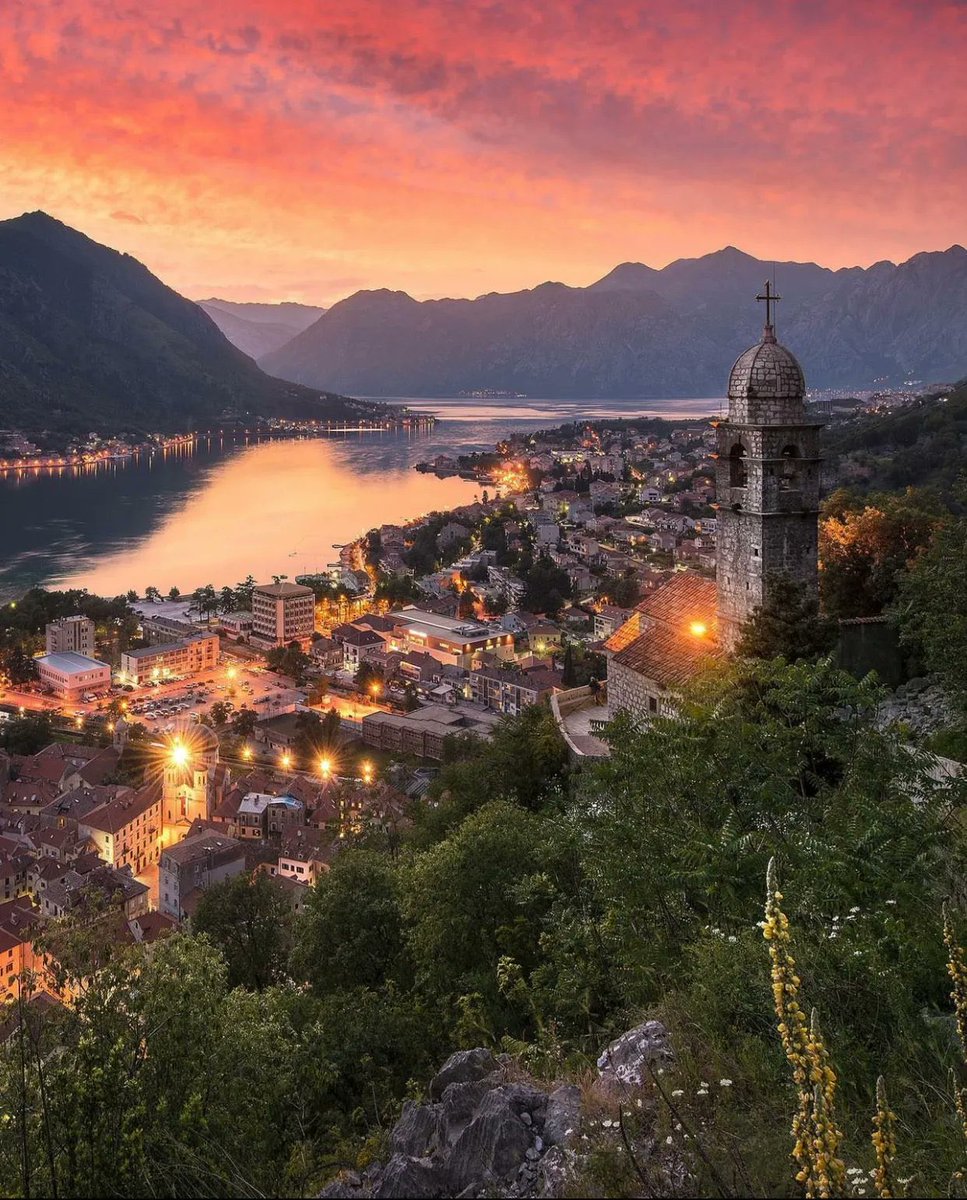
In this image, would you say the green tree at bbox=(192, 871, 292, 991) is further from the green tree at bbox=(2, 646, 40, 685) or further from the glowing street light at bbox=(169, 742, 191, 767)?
the green tree at bbox=(2, 646, 40, 685)

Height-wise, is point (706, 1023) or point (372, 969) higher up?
point (706, 1023)

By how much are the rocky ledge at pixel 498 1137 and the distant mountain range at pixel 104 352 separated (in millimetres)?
112829

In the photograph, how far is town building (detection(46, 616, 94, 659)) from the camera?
109ft

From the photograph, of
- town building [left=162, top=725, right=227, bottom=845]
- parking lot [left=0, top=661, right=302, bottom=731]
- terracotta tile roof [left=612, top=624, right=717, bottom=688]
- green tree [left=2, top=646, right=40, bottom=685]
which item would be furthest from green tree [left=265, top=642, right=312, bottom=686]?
terracotta tile roof [left=612, top=624, right=717, bottom=688]

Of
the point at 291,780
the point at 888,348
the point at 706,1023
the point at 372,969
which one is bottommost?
the point at 291,780

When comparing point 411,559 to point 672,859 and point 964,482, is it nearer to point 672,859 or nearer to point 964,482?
point 964,482

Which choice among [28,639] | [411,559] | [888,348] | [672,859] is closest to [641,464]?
[411,559]

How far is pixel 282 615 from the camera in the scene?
3716cm

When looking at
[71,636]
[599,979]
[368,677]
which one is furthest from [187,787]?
[599,979]

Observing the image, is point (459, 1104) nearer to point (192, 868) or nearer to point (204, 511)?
point (192, 868)

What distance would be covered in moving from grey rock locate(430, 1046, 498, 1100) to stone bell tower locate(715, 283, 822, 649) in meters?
5.93

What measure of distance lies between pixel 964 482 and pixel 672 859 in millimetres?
5894

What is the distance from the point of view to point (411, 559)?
159ft

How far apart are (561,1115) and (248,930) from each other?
23.4ft
